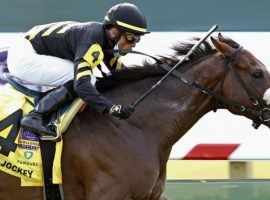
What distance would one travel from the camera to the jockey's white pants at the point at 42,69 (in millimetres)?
5375

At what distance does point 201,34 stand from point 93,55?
6.23 ft

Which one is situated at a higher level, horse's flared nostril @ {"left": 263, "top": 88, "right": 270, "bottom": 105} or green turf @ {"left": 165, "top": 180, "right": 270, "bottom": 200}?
horse's flared nostril @ {"left": 263, "top": 88, "right": 270, "bottom": 105}

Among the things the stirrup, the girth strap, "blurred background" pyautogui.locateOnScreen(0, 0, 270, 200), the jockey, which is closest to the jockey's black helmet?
the jockey

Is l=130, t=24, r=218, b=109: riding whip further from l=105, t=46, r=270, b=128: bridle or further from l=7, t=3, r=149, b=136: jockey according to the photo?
l=7, t=3, r=149, b=136: jockey

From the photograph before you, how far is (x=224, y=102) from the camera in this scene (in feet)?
17.6

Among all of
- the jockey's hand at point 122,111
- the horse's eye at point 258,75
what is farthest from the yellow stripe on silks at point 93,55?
the horse's eye at point 258,75

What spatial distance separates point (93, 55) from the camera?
5.16 meters

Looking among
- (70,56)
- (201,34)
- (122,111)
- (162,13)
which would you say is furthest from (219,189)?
(70,56)

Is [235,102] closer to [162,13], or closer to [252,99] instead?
[252,99]

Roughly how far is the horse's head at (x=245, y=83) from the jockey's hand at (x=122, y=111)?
2.20ft

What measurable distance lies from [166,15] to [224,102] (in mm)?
1785

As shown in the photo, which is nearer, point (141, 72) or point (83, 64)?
point (83, 64)

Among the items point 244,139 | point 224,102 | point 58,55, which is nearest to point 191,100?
point 224,102

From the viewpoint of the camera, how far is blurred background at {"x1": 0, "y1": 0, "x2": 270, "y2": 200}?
680 centimetres
